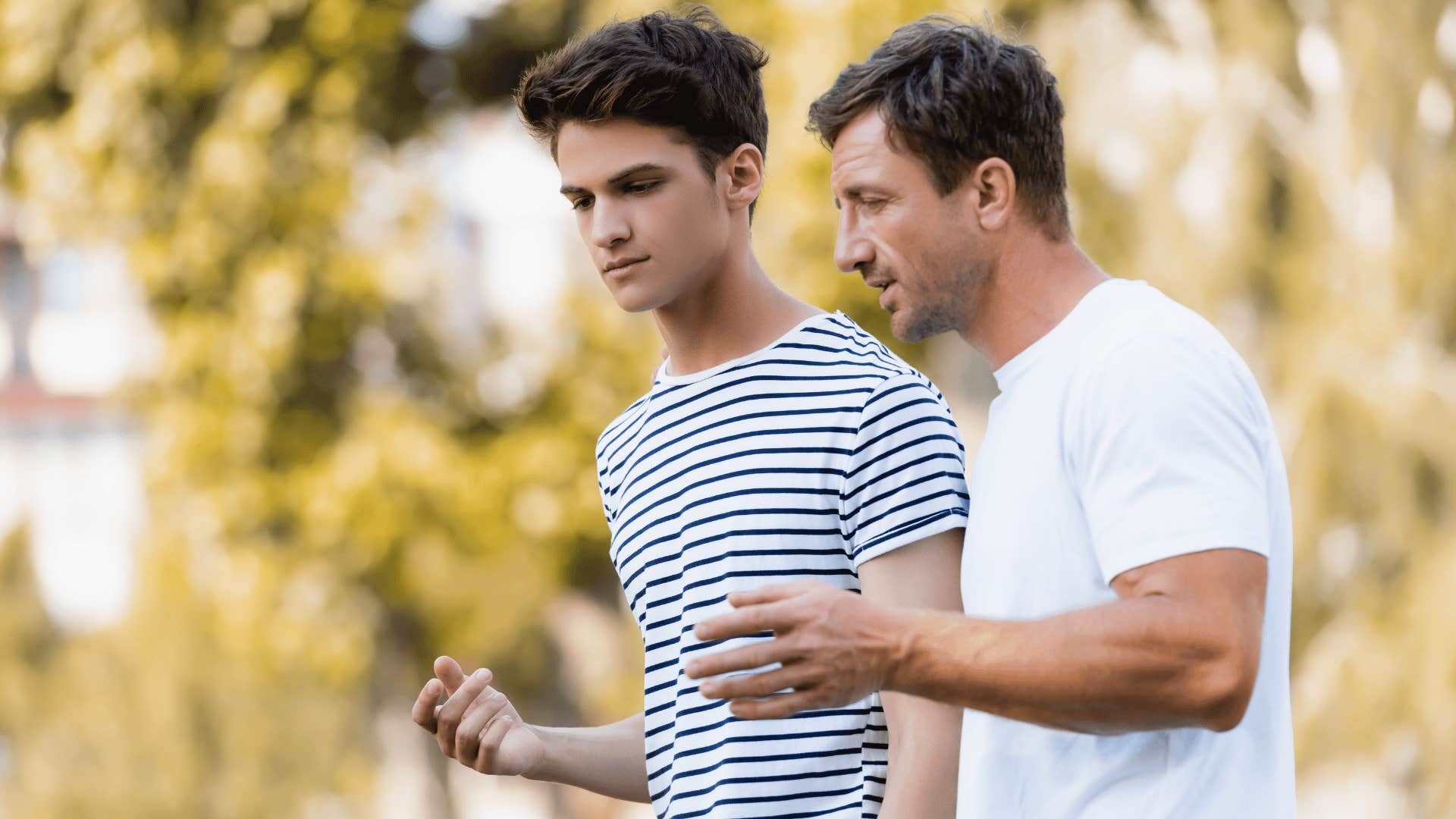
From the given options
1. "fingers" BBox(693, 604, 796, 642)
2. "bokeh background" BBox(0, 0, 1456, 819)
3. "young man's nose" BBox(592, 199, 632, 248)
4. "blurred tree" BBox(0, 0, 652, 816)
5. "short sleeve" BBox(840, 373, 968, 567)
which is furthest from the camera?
"blurred tree" BBox(0, 0, 652, 816)

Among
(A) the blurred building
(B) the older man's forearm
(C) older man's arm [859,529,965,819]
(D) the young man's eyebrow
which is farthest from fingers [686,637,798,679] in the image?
(A) the blurred building

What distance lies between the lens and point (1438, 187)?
6844 mm

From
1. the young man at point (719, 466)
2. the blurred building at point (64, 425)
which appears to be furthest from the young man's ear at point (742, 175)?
the blurred building at point (64, 425)

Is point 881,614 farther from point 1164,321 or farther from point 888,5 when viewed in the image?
point 888,5

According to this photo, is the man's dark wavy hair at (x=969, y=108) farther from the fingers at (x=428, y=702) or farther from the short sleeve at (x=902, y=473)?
the fingers at (x=428, y=702)

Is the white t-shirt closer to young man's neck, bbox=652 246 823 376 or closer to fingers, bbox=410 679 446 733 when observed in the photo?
young man's neck, bbox=652 246 823 376

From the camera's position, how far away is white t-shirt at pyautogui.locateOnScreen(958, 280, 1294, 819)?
5.19 ft

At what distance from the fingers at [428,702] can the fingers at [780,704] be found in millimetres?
811

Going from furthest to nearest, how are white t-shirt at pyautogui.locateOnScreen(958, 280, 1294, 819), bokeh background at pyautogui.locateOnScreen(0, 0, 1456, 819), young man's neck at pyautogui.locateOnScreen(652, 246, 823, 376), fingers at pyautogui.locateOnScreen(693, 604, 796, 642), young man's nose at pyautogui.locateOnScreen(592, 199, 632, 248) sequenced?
bokeh background at pyautogui.locateOnScreen(0, 0, 1456, 819)
young man's neck at pyautogui.locateOnScreen(652, 246, 823, 376)
young man's nose at pyautogui.locateOnScreen(592, 199, 632, 248)
white t-shirt at pyautogui.locateOnScreen(958, 280, 1294, 819)
fingers at pyautogui.locateOnScreen(693, 604, 796, 642)

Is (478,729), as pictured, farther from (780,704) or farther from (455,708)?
(780,704)

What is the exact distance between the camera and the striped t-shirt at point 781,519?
6.86 ft

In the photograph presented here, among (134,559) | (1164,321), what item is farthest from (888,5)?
(1164,321)

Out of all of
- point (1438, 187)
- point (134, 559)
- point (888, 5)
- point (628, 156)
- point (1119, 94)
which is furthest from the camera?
point (134, 559)

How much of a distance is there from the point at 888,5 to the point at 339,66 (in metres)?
3.81
